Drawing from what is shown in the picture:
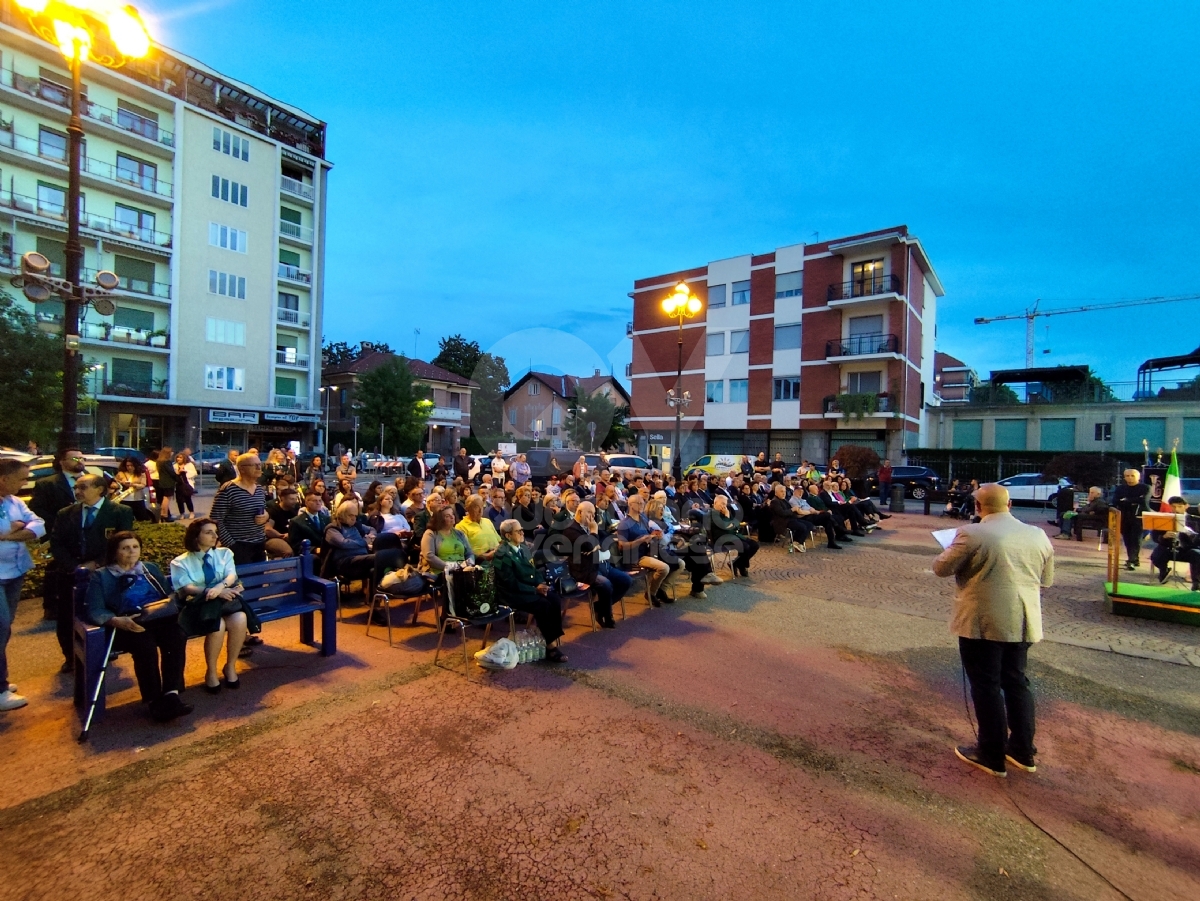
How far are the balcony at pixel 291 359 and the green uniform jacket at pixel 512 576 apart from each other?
125 ft

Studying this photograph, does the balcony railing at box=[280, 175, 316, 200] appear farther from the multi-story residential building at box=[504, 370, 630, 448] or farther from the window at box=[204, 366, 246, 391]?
the multi-story residential building at box=[504, 370, 630, 448]

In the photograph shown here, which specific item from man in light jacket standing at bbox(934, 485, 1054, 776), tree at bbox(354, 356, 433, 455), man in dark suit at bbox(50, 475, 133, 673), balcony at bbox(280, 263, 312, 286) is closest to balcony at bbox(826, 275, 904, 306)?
tree at bbox(354, 356, 433, 455)

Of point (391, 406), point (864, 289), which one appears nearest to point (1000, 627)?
point (864, 289)

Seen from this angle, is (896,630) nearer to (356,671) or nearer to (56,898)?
(356,671)

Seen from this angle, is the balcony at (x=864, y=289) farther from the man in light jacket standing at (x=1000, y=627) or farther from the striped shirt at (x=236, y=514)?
the striped shirt at (x=236, y=514)

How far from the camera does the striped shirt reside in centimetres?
542

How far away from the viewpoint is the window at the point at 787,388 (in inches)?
1430

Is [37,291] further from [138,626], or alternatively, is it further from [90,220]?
[90,220]

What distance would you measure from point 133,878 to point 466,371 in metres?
73.3

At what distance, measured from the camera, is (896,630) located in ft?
20.8

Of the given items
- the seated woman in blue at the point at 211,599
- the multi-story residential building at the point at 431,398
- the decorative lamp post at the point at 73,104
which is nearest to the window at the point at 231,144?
the multi-story residential building at the point at 431,398

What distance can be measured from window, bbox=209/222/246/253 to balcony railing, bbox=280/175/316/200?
15.2 ft

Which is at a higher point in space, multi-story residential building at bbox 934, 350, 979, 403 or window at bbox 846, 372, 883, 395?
multi-story residential building at bbox 934, 350, 979, 403

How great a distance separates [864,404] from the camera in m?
32.5
